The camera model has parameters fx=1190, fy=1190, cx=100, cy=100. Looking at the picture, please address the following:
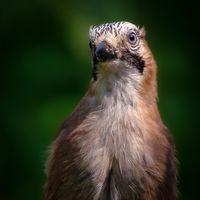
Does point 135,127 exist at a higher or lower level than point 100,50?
lower

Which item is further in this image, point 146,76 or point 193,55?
point 193,55

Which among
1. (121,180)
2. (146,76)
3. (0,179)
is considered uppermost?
(146,76)

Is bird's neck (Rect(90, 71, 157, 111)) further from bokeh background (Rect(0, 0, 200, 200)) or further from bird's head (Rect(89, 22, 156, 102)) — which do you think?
bokeh background (Rect(0, 0, 200, 200))

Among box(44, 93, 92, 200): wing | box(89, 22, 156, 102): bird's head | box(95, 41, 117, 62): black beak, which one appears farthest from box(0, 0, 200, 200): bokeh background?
box(95, 41, 117, 62): black beak

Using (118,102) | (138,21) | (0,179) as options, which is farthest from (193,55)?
(118,102)

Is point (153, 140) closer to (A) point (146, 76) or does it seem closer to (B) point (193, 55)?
(A) point (146, 76)

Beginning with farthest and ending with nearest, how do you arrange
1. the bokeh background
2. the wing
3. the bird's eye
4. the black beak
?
the bokeh background, the bird's eye, the wing, the black beak

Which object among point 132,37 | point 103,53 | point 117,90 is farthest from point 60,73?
point 103,53

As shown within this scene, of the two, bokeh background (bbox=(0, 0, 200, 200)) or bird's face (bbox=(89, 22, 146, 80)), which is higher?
bird's face (bbox=(89, 22, 146, 80))
